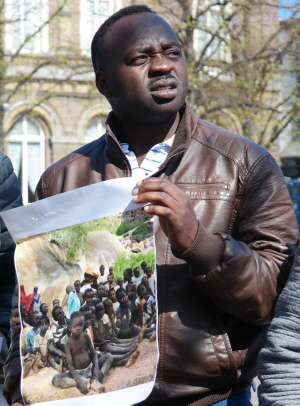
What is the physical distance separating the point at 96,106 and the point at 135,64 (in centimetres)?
1988

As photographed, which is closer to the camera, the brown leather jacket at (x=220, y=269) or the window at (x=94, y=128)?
the brown leather jacket at (x=220, y=269)

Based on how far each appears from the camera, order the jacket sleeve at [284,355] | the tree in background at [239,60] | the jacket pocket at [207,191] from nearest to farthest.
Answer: the jacket sleeve at [284,355] → the jacket pocket at [207,191] → the tree in background at [239,60]

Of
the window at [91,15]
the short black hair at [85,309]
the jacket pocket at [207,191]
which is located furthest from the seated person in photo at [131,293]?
the window at [91,15]

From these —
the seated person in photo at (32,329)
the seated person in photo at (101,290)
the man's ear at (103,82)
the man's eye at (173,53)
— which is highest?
the man's eye at (173,53)

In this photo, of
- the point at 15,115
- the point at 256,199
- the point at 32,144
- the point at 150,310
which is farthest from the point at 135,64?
the point at 32,144

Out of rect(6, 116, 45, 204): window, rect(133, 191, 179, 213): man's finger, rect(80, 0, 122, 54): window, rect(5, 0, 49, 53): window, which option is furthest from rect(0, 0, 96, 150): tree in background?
rect(133, 191, 179, 213): man's finger

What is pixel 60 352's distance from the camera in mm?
1789

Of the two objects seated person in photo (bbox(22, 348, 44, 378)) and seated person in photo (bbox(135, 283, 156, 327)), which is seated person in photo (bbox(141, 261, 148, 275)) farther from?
seated person in photo (bbox(22, 348, 44, 378))

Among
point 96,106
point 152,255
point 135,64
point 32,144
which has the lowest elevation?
point 32,144

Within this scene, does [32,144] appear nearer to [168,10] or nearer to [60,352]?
[168,10]

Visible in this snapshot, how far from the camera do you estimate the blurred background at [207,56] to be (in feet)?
55.1

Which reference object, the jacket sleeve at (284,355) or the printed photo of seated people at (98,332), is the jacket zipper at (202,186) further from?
the jacket sleeve at (284,355)

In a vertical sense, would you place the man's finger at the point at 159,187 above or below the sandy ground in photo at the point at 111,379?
above

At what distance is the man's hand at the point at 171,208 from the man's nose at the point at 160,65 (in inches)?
16.1
